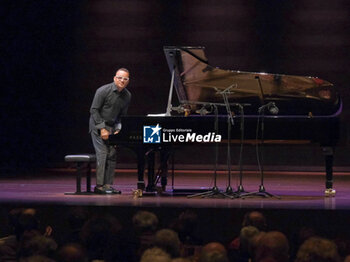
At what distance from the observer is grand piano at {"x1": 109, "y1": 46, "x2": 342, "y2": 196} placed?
7.53 meters

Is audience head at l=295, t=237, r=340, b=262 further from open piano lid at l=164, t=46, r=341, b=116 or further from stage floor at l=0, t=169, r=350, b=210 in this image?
open piano lid at l=164, t=46, r=341, b=116

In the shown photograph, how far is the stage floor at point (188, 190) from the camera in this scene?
6719mm

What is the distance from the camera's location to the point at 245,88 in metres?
7.82

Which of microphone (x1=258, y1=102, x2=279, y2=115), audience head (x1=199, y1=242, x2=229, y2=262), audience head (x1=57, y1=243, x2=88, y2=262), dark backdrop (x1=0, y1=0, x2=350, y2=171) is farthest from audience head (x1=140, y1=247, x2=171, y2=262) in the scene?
dark backdrop (x1=0, y1=0, x2=350, y2=171)

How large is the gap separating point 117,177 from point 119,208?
3911 millimetres

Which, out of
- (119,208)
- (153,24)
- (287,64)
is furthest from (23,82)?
(119,208)

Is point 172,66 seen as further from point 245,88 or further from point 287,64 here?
point 287,64

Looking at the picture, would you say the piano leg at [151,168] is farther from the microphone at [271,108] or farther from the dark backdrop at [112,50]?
the dark backdrop at [112,50]

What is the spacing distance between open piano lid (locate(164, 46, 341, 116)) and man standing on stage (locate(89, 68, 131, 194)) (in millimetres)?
629

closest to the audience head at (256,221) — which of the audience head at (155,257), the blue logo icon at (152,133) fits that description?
the audience head at (155,257)

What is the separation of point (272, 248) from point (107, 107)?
4.31 meters

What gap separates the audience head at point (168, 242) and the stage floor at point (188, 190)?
2.08 meters

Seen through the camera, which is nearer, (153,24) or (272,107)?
A: (272,107)

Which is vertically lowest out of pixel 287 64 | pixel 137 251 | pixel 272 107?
pixel 137 251
